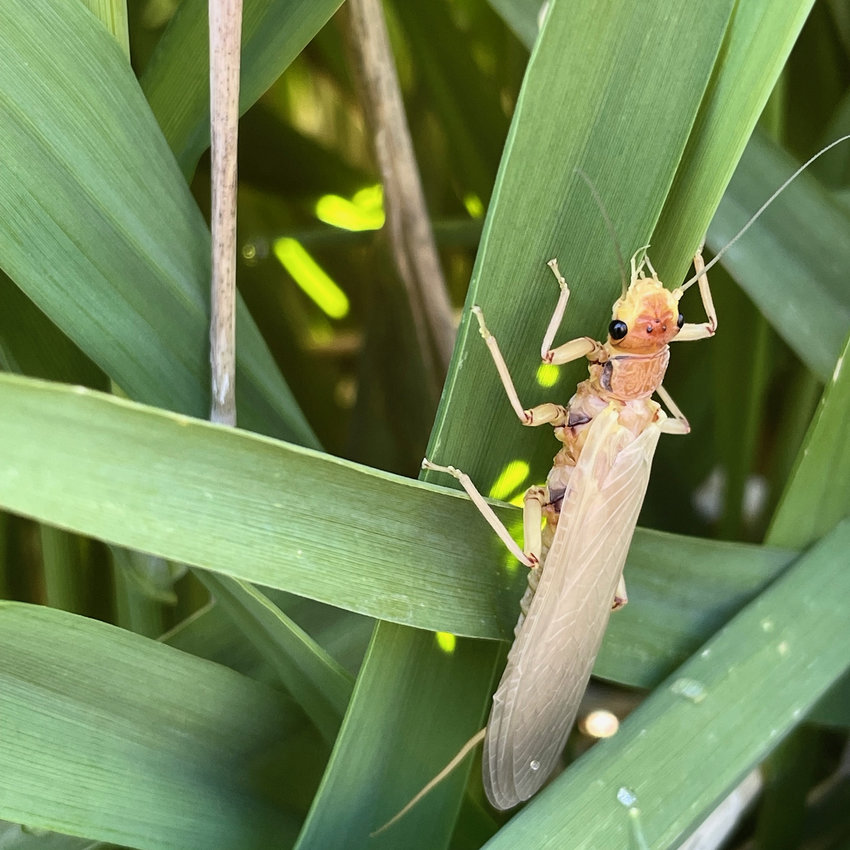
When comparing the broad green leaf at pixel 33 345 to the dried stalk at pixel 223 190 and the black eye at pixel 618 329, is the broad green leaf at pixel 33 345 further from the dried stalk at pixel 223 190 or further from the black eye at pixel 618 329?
the black eye at pixel 618 329

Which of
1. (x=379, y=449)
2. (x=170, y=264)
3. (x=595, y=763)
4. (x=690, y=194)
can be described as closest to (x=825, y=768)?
(x=595, y=763)

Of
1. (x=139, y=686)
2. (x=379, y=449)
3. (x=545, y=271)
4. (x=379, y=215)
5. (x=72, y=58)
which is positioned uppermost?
(x=379, y=215)

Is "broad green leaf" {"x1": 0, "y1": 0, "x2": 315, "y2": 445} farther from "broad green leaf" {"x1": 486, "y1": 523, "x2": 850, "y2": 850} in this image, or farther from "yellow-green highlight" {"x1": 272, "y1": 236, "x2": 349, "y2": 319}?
"yellow-green highlight" {"x1": 272, "y1": 236, "x2": 349, "y2": 319}

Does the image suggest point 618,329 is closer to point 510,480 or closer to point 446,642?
point 510,480

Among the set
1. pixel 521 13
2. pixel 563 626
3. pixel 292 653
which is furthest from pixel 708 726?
pixel 521 13

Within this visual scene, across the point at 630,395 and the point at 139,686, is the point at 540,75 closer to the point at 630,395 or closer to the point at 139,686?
the point at 630,395

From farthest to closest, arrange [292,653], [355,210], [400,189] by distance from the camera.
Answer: [355,210], [400,189], [292,653]
